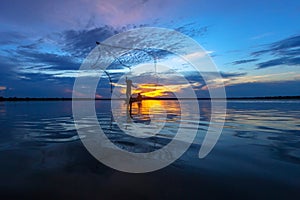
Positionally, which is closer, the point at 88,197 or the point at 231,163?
the point at 88,197

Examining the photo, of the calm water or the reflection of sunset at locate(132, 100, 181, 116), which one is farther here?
the reflection of sunset at locate(132, 100, 181, 116)

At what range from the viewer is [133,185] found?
18.6ft

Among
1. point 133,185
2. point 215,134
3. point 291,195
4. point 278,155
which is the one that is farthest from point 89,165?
point 215,134

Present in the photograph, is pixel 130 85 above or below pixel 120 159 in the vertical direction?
above

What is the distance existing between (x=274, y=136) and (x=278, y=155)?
4350 mm

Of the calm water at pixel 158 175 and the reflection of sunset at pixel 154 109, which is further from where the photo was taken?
the reflection of sunset at pixel 154 109

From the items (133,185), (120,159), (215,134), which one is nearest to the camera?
(133,185)

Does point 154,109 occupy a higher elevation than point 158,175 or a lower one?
higher

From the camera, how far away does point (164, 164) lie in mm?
7453

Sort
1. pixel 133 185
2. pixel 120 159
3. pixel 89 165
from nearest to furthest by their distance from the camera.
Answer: pixel 133 185 < pixel 89 165 < pixel 120 159

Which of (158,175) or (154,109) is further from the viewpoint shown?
(154,109)

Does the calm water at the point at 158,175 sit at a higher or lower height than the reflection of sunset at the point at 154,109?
lower

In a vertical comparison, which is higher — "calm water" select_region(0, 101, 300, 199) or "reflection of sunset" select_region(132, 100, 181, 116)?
"reflection of sunset" select_region(132, 100, 181, 116)

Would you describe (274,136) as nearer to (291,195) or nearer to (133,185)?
(291,195)
